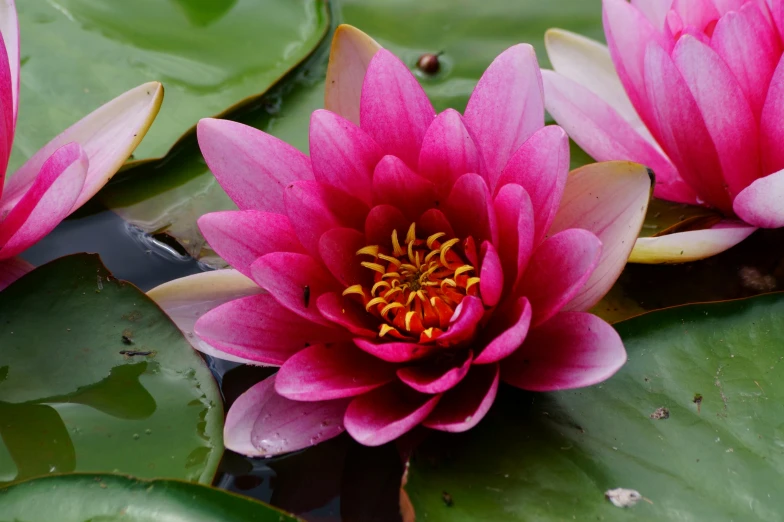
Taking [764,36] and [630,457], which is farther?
[764,36]

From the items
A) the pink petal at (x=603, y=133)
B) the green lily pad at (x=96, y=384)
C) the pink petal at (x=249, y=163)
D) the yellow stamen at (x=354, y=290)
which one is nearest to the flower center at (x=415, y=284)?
the yellow stamen at (x=354, y=290)

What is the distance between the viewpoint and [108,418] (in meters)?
1.20

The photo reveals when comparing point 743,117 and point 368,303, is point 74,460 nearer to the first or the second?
point 368,303

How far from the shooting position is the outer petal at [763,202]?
1206 millimetres

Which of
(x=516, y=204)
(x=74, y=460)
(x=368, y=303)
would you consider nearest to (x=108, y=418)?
(x=74, y=460)

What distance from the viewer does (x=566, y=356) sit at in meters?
1.07

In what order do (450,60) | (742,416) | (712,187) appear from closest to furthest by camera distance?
(742,416), (712,187), (450,60)

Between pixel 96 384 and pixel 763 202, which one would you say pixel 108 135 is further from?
pixel 763 202

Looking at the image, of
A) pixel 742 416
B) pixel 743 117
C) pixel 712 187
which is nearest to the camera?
pixel 742 416

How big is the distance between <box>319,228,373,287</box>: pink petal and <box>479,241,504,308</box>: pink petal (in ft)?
0.90

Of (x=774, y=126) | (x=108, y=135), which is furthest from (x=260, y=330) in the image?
(x=774, y=126)

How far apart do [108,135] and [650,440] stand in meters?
1.28

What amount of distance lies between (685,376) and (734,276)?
0.41 meters

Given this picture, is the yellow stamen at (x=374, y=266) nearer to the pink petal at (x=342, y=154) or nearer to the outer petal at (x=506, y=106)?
the pink petal at (x=342, y=154)
